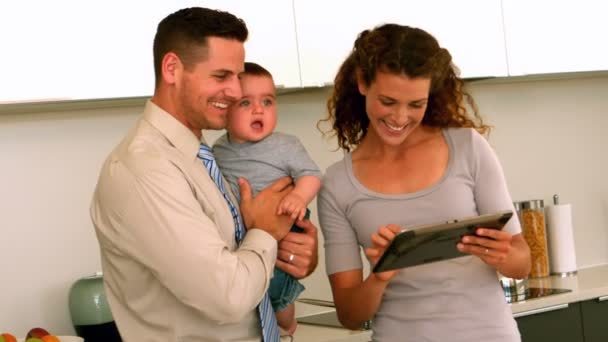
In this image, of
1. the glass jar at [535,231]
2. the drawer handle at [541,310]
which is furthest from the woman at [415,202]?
the glass jar at [535,231]

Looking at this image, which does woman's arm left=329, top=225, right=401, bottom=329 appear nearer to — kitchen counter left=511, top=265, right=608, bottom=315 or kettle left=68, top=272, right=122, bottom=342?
kettle left=68, top=272, right=122, bottom=342

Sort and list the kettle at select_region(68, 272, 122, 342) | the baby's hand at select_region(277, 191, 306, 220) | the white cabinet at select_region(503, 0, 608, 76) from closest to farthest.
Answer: the baby's hand at select_region(277, 191, 306, 220), the kettle at select_region(68, 272, 122, 342), the white cabinet at select_region(503, 0, 608, 76)

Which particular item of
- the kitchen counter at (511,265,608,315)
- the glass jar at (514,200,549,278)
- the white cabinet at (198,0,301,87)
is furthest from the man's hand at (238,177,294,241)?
the glass jar at (514,200,549,278)

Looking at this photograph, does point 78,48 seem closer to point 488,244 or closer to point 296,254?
point 296,254

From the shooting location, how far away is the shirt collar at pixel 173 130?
6.48ft

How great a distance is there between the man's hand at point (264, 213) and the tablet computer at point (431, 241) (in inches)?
8.3

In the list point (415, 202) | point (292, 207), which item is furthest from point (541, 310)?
point (292, 207)

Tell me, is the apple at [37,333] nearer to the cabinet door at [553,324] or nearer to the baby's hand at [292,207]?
the baby's hand at [292,207]

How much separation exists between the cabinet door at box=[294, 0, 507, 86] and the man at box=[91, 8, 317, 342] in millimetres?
1026

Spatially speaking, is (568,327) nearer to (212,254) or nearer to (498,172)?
(498,172)

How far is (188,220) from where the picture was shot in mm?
1823

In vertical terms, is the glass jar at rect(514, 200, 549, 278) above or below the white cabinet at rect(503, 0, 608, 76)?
below

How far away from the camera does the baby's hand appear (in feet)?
6.81

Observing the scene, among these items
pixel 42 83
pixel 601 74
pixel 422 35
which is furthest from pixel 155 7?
pixel 601 74
